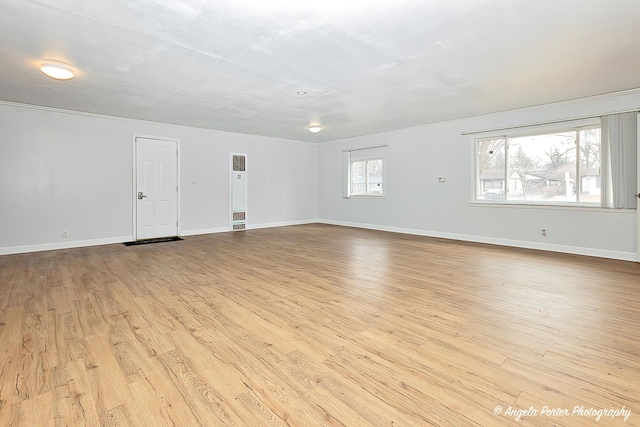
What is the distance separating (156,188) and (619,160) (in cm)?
814

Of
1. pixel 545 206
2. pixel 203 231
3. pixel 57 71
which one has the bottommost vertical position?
pixel 203 231

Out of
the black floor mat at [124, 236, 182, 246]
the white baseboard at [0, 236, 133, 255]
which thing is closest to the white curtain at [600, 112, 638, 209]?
the black floor mat at [124, 236, 182, 246]

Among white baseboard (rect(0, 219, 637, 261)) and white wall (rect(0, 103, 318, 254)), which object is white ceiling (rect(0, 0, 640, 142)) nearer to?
white wall (rect(0, 103, 318, 254))

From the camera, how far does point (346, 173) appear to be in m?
8.78

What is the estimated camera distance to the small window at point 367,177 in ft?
26.4

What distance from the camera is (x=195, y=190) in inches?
284

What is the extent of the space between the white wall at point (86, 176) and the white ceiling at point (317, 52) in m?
0.61

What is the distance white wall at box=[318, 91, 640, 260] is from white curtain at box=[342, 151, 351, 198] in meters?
0.17

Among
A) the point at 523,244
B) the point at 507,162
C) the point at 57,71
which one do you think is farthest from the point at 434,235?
the point at 57,71

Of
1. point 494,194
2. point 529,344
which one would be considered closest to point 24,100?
point 529,344

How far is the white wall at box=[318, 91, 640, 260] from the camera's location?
188 inches

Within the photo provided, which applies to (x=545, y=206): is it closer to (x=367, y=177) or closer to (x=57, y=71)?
(x=367, y=177)

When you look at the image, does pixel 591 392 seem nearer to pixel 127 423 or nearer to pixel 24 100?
pixel 127 423

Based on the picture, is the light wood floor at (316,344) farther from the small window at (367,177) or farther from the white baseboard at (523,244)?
the small window at (367,177)
